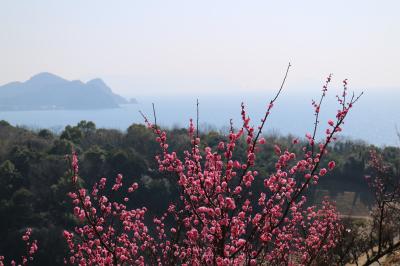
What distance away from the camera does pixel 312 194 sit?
138 feet

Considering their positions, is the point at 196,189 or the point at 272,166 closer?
the point at 196,189

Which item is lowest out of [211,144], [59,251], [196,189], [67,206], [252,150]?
[59,251]

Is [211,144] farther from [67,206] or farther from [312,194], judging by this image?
[67,206]

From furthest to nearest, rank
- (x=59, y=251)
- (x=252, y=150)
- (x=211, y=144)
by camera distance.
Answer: (x=211, y=144) < (x=59, y=251) < (x=252, y=150)

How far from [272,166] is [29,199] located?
21742 millimetres

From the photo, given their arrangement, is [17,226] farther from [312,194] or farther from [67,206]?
[312,194]

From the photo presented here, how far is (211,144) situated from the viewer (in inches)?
1734

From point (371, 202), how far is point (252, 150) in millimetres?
40120

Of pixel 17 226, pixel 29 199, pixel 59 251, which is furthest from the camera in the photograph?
pixel 29 199

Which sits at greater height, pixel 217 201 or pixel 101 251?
pixel 217 201

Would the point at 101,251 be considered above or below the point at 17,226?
above

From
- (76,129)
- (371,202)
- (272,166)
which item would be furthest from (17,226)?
(371,202)

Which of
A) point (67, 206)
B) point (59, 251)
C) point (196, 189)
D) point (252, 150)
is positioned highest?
point (252, 150)

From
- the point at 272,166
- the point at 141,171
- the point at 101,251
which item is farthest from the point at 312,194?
the point at 101,251
